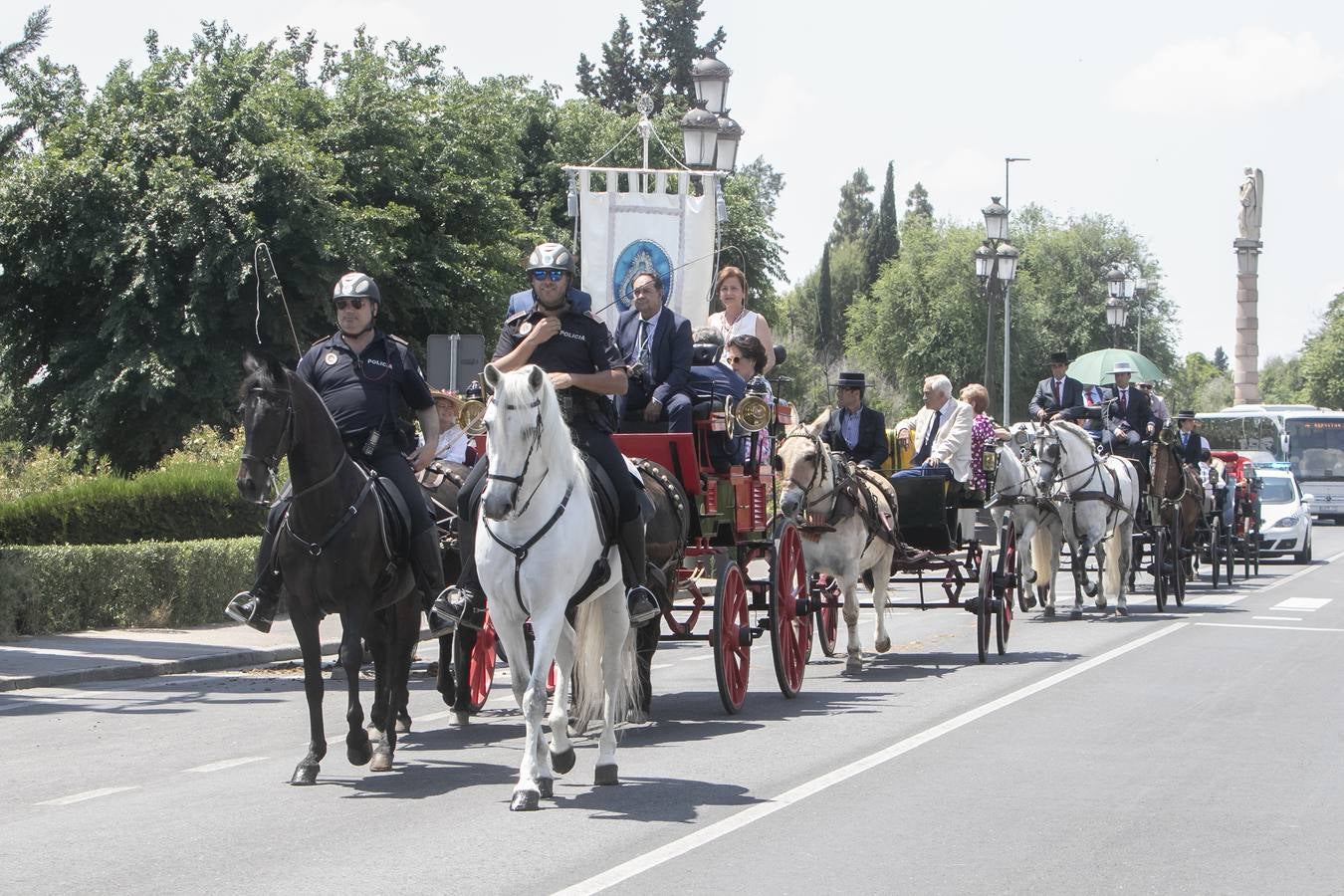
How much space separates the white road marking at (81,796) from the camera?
8.35 metres

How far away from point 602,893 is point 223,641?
11.5 m

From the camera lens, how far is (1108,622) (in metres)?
19.2

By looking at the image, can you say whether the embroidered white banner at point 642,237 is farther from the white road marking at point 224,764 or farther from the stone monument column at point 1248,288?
the stone monument column at point 1248,288

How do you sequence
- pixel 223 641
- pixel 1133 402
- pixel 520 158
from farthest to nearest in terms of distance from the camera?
pixel 520 158
pixel 1133 402
pixel 223 641

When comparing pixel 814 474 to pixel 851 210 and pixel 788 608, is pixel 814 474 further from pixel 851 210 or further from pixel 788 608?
pixel 851 210

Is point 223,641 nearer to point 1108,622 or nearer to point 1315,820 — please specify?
point 1108,622

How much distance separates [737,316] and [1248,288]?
2749 inches

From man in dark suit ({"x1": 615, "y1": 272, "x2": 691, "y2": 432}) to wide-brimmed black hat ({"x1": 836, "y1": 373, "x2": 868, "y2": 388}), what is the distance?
3.11 meters

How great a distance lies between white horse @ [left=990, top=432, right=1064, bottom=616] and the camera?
1894 cm

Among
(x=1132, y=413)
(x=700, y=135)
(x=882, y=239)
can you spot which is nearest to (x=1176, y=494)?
(x=1132, y=413)

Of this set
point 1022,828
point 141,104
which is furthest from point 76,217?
point 1022,828

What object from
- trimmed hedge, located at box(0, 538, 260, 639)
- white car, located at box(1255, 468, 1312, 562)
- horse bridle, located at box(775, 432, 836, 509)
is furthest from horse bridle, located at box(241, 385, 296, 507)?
white car, located at box(1255, 468, 1312, 562)

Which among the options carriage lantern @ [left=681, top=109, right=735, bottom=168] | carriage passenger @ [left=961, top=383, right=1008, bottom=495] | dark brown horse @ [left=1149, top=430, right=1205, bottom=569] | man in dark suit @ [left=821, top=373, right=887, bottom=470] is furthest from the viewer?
dark brown horse @ [left=1149, top=430, right=1205, bottom=569]

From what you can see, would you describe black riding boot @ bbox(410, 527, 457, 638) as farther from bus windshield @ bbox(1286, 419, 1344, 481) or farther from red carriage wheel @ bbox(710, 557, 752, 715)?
bus windshield @ bbox(1286, 419, 1344, 481)
